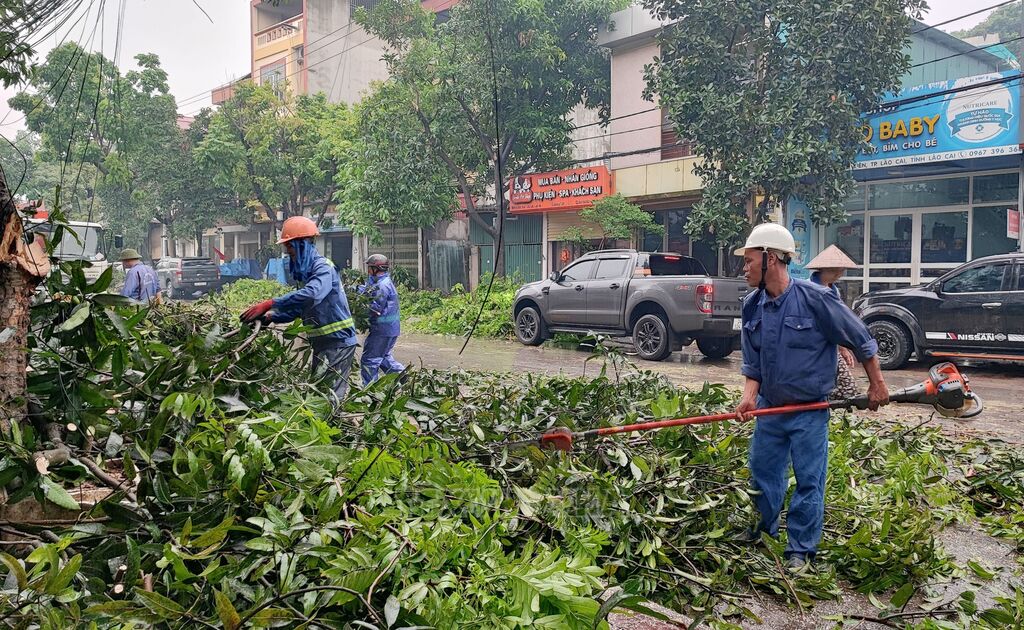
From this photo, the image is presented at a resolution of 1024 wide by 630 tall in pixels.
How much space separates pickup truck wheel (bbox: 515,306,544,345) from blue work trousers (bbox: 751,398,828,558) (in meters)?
11.0

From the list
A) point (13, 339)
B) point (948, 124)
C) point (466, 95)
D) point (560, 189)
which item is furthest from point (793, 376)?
point (560, 189)

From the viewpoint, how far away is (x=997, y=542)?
437 centimetres

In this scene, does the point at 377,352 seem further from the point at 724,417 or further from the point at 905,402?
the point at 905,402

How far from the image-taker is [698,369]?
38.5 ft

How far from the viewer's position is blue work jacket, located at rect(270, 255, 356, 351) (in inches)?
217

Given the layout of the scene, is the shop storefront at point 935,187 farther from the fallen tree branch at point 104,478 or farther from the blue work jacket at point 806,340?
the fallen tree branch at point 104,478

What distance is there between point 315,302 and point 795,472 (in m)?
3.54

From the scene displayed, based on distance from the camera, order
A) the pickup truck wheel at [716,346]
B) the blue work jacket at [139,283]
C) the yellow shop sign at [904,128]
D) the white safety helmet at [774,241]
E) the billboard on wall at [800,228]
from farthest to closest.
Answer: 1. the billboard on wall at [800,228]
2. the yellow shop sign at [904,128]
3. the pickup truck wheel at [716,346]
4. the blue work jacket at [139,283]
5. the white safety helmet at [774,241]

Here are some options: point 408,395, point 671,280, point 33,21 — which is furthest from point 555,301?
point 33,21

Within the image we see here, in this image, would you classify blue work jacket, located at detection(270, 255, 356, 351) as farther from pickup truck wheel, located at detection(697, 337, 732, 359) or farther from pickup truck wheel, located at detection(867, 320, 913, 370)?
pickup truck wheel, located at detection(867, 320, 913, 370)

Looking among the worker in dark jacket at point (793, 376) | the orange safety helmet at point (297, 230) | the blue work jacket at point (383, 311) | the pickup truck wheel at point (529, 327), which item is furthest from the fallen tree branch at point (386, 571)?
the pickup truck wheel at point (529, 327)

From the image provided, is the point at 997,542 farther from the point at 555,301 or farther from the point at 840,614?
the point at 555,301

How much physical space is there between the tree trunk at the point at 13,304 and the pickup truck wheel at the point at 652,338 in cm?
1045

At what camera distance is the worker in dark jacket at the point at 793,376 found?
3.84 m
